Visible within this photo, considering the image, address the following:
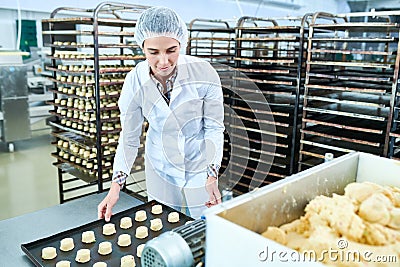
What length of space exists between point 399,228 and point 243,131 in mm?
2481

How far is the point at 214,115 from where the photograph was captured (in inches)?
73.8

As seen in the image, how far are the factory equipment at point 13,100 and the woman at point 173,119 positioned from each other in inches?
152

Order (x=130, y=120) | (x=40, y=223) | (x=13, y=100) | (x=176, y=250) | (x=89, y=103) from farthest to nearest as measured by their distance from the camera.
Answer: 1. (x=13, y=100)
2. (x=89, y=103)
3. (x=130, y=120)
4. (x=40, y=223)
5. (x=176, y=250)

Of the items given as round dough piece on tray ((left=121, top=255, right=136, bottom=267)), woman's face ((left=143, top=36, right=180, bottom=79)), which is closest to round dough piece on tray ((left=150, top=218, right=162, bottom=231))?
round dough piece on tray ((left=121, top=255, right=136, bottom=267))

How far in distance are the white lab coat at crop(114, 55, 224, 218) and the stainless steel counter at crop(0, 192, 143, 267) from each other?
0.23 meters

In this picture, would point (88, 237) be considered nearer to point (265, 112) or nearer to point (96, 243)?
point (96, 243)

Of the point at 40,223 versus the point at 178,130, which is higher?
the point at 178,130

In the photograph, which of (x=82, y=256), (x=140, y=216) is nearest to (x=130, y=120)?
(x=140, y=216)

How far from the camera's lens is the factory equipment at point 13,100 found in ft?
16.5

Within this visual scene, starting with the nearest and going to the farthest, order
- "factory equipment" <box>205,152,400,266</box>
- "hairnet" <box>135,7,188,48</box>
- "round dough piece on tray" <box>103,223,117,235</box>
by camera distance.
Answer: "factory equipment" <box>205,152,400,266</box>
"round dough piece on tray" <box>103,223,117,235</box>
"hairnet" <box>135,7,188,48</box>

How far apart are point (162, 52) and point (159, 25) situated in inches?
7.6

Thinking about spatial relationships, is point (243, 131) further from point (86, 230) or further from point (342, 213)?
point (342, 213)

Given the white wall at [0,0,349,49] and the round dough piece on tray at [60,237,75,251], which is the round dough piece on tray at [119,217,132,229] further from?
the white wall at [0,0,349,49]

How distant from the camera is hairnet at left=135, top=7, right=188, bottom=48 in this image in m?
1.69
